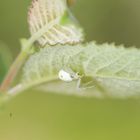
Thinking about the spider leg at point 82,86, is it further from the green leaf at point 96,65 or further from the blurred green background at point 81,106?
the blurred green background at point 81,106

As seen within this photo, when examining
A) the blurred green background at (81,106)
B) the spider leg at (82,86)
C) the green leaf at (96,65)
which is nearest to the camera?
the green leaf at (96,65)

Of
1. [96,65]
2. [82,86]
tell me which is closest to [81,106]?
[82,86]

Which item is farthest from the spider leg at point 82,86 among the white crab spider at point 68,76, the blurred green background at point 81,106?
the blurred green background at point 81,106

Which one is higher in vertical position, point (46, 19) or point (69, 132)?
point (69, 132)

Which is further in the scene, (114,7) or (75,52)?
(114,7)

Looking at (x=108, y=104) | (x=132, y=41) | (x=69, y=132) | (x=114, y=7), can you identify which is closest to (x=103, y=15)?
(x=114, y=7)

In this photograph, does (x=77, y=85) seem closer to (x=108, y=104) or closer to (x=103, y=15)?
(x=108, y=104)
